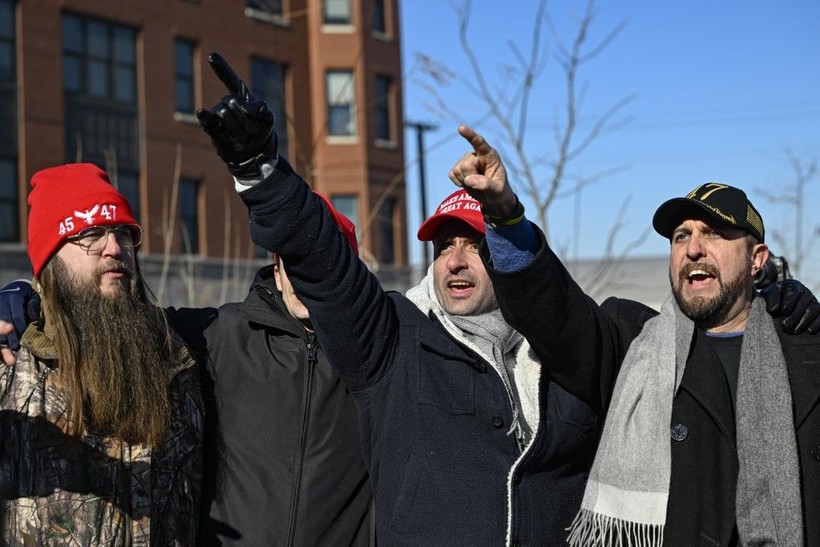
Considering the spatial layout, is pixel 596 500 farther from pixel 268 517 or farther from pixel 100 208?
pixel 100 208

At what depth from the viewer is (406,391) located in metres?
3.83

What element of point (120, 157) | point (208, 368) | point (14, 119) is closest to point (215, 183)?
point (120, 157)

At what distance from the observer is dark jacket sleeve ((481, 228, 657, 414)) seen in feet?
11.9

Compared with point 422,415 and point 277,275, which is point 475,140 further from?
point 277,275

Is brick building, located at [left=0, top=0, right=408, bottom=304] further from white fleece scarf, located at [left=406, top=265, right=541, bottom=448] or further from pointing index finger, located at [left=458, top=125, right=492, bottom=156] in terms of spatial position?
pointing index finger, located at [left=458, top=125, right=492, bottom=156]

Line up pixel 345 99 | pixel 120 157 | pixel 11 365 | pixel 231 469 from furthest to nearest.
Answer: pixel 345 99 < pixel 120 157 < pixel 231 469 < pixel 11 365

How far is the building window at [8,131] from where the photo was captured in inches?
914

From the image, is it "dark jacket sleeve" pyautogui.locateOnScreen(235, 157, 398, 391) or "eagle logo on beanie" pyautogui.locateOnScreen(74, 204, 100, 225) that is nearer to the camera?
"dark jacket sleeve" pyautogui.locateOnScreen(235, 157, 398, 391)

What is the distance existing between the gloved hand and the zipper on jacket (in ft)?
3.03

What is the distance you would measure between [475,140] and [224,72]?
2.43 feet

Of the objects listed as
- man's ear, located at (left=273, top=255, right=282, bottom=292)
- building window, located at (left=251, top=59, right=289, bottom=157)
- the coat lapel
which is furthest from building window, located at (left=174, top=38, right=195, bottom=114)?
the coat lapel

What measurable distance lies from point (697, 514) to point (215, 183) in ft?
80.6

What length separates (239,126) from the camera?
3.29 meters

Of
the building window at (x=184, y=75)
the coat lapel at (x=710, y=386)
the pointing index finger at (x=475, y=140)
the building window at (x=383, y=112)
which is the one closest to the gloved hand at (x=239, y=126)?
the pointing index finger at (x=475, y=140)
